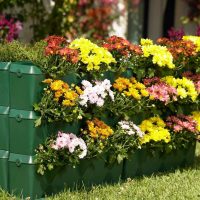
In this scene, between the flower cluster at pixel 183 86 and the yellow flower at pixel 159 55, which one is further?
the flower cluster at pixel 183 86

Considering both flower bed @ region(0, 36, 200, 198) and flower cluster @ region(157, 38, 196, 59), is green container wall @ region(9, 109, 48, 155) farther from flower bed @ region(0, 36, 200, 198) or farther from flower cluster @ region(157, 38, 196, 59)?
flower cluster @ region(157, 38, 196, 59)

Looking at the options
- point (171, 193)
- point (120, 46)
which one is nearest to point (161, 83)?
point (120, 46)

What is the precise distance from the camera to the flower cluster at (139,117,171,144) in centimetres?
574

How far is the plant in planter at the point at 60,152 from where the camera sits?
4910 mm

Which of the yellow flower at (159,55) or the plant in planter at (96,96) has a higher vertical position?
the yellow flower at (159,55)

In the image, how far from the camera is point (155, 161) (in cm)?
602

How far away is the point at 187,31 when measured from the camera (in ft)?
Answer: 41.8

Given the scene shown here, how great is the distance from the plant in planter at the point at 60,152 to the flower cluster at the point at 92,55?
0.58 m

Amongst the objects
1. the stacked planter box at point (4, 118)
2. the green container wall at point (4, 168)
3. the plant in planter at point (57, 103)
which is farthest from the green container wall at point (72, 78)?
the green container wall at point (4, 168)

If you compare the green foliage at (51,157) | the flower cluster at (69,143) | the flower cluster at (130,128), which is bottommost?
the green foliage at (51,157)

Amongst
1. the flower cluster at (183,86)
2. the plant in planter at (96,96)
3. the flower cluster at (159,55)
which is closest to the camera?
the plant in planter at (96,96)

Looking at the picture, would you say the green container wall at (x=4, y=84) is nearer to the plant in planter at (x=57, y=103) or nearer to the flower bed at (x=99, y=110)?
the flower bed at (x=99, y=110)

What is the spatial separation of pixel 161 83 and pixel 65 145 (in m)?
1.26

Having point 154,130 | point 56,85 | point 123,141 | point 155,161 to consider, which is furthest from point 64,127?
point 155,161
